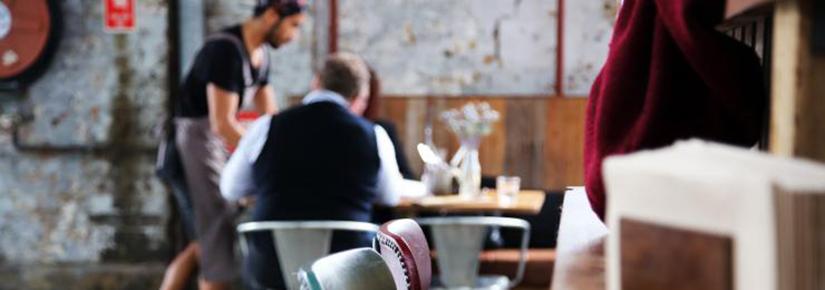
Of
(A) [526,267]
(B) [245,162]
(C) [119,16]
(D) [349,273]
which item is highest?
(C) [119,16]

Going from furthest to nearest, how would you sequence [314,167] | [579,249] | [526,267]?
1. [526,267]
2. [314,167]
3. [579,249]

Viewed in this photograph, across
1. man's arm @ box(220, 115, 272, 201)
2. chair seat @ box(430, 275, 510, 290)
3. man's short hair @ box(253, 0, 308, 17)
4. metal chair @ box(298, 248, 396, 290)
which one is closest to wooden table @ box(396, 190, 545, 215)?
chair seat @ box(430, 275, 510, 290)

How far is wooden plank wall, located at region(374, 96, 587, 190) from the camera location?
5.77 meters

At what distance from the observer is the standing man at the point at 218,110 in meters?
4.62

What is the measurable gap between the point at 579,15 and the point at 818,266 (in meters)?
5.36

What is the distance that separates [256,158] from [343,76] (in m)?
0.47

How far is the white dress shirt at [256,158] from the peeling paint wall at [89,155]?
2.05 meters

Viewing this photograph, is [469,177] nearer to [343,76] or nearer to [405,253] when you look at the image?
[343,76]

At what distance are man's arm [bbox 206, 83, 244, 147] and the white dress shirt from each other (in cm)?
60

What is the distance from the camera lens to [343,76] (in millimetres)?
4059

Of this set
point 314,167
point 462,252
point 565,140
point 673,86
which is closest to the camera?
point 673,86

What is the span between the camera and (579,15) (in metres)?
5.88

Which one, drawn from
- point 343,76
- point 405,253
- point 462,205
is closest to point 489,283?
point 462,205

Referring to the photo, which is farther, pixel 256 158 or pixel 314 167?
pixel 256 158
